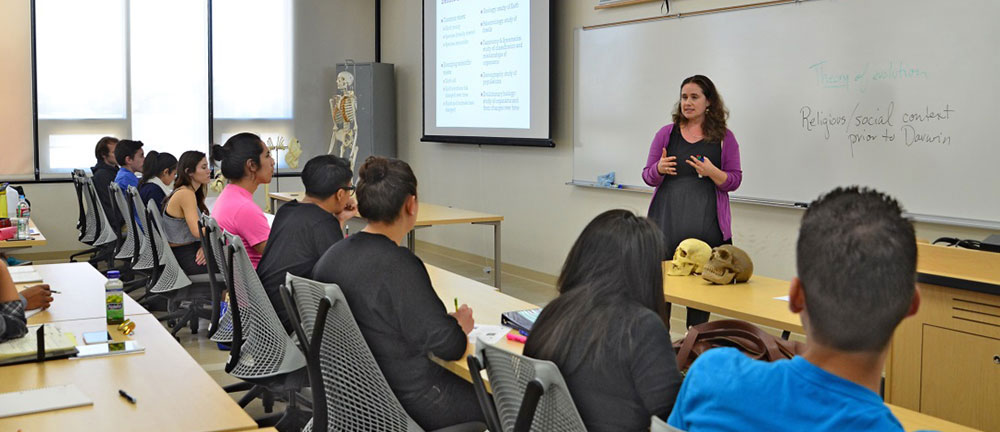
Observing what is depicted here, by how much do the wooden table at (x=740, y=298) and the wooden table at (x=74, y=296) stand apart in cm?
195

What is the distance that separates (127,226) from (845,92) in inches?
195

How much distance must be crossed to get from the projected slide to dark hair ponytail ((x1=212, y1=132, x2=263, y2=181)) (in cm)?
353

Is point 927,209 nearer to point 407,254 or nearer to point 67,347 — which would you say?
point 407,254

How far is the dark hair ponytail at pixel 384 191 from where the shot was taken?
8.64ft

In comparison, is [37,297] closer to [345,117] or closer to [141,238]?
[141,238]

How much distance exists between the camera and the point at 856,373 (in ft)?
4.17

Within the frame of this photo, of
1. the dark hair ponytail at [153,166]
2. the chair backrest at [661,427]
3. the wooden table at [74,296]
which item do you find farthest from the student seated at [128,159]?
the chair backrest at [661,427]

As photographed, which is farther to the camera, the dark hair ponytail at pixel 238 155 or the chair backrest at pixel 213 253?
the dark hair ponytail at pixel 238 155

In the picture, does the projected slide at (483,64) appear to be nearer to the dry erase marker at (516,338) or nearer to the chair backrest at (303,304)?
the dry erase marker at (516,338)

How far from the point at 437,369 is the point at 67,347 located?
3.37 feet

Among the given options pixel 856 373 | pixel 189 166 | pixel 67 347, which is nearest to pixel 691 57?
pixel 189 166

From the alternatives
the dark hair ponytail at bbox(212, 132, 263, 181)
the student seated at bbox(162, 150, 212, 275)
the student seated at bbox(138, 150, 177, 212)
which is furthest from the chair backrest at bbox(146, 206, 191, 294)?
the dark hair ponytail at bbox(212, 132, 263, 181)

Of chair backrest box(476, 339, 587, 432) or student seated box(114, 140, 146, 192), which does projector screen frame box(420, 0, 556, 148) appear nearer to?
student seated box(114, 140, 146, 192)

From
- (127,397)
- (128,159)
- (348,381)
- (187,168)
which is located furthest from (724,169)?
(128,159)
